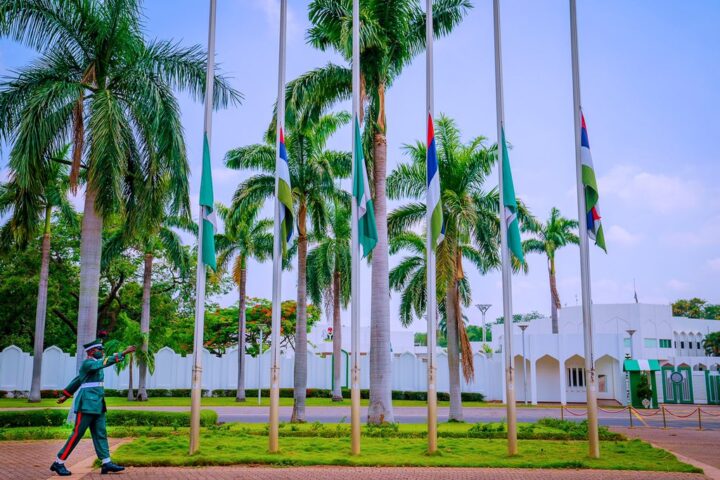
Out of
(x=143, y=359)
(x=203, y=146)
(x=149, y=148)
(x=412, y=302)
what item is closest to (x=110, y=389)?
(x=143, y=359)

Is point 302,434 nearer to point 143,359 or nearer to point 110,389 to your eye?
point 143,359

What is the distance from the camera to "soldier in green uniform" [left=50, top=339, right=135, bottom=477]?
34.1 ft

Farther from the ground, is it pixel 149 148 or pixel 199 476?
pixel 149 148

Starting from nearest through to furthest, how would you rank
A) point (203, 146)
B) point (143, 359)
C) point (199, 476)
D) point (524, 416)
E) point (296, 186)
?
point (199, 476)
point (203, 146)
point (296, 186)
point (524, 416)
point (143, 359)

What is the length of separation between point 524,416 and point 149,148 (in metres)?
18.3

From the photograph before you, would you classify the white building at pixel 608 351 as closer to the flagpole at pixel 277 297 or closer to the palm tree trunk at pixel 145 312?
the palm tree trunk at pixel 145 312

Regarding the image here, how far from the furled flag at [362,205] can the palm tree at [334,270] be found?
21085 millimetres

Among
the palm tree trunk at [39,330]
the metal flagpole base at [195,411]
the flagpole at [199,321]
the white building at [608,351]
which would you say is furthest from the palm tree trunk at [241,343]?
the metal flagpole base at [195,411]

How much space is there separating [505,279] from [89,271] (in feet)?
36.5

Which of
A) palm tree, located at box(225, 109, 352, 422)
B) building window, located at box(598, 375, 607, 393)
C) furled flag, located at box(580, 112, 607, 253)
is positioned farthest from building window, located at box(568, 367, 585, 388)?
furled flag, located at box(580, 112, 607, 253)

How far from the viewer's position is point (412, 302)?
3631 cm

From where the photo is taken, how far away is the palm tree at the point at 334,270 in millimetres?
35875

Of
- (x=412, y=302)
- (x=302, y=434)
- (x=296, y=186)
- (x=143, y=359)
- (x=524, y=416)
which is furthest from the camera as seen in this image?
(x=412, y=302)

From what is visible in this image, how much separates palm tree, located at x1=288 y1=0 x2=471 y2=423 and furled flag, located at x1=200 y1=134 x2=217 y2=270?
6.22 meters
